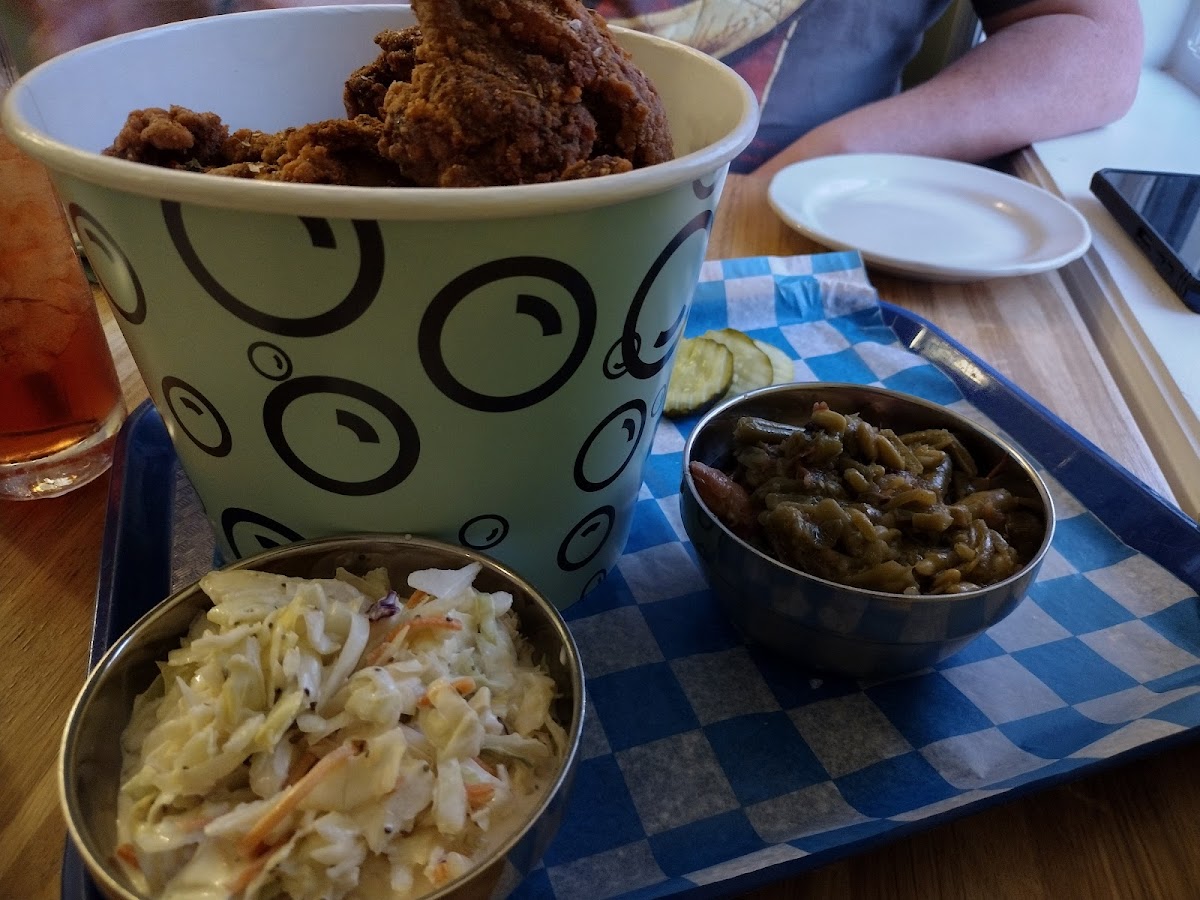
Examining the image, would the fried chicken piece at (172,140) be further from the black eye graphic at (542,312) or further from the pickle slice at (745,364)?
the pickle slice at (745,364)

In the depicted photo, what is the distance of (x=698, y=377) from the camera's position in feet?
2.87

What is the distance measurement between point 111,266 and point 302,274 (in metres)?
0.13

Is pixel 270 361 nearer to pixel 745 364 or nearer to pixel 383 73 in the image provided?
pixel 383 73

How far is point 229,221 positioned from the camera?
1.25 feet

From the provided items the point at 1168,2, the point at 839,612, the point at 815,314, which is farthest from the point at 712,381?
the point at 1168,2

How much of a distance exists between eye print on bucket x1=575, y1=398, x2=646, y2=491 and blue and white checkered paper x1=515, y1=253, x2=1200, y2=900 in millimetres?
117

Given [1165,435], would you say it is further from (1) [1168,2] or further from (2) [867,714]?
(1) [1168,2]

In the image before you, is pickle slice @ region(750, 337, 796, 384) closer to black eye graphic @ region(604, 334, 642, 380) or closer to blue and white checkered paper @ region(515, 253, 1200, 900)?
blue and white checkered paper @ region(515, 253, 1200, 900)

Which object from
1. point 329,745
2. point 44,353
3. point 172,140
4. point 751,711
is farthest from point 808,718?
point 44,353

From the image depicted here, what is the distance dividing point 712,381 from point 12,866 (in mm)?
649

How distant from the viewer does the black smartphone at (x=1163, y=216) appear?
1.08 m

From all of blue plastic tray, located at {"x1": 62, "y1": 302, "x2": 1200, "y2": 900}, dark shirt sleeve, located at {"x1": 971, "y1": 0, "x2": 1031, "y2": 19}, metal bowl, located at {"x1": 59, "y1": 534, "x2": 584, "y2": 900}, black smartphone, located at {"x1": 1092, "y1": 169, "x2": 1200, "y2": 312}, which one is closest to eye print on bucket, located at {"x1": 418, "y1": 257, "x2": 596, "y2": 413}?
metal bowl, located at {"x1": 59, "y1": 534, "x2": 584, "y2": 900}

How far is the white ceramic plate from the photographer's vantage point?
1068 mm

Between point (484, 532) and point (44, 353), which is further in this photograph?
point (44, 353)
